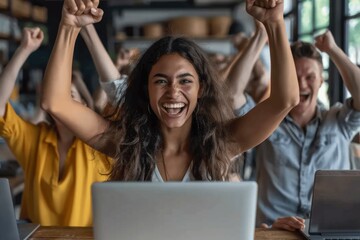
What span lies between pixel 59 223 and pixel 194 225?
3.68 feet

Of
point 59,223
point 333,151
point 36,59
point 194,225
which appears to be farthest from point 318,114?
point 36,59

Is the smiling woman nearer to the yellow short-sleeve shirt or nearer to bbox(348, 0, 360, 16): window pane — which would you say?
the yellow short-sleeve shirt

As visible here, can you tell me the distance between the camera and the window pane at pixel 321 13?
4.33 metres

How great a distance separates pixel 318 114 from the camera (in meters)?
2.48

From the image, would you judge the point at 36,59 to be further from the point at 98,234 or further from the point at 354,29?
the point at 98,234

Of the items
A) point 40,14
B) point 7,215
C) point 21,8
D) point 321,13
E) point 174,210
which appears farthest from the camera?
point 40,14

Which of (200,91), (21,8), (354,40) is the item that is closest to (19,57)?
(200,91)

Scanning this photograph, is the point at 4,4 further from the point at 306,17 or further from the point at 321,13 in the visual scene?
the point at 321,13

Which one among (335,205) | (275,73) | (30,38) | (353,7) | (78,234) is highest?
(353,7)

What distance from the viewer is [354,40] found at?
12.6 feet

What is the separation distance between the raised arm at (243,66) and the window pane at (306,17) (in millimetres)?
2626

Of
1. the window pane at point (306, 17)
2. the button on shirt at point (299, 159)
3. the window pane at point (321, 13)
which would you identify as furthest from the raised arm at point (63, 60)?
the window pane at point (306, 17)

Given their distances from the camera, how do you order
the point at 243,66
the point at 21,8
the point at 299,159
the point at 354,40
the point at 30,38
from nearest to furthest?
the point at 30,38 → the point at 299,159 → the point at 243,66 → the point at 354,40 → the point at 21,8

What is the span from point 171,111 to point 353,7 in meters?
2.61
